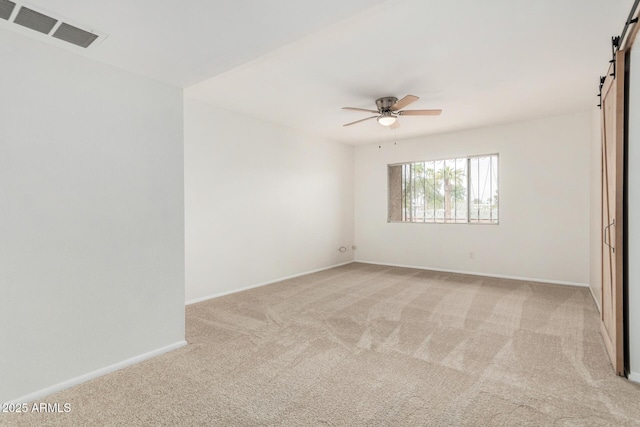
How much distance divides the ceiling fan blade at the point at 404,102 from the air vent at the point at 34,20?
290 cm

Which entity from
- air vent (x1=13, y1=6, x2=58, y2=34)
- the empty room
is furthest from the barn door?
air vent (x1=13, y1=6, x2=58, y2=34)

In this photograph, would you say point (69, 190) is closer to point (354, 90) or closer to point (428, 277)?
point (354, 90)

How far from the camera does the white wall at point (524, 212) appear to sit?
477 cm

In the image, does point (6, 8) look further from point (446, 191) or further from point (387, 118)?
point (446, 191)

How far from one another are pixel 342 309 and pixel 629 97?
122 inches

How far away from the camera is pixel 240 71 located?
3.22m

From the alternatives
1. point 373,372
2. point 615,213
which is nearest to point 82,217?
point 373,372

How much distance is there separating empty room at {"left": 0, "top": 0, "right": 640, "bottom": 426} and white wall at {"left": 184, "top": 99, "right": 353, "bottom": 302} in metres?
0.04

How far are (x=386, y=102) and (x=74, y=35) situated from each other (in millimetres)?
3013

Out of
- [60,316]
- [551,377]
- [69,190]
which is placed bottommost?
[551,377]

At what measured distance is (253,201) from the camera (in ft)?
16.1

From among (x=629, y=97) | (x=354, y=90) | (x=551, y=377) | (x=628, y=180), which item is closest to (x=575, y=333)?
(x=551, y=377)

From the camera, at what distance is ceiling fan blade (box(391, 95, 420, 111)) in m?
3.37

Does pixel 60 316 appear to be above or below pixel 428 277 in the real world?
above
